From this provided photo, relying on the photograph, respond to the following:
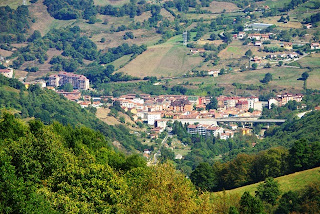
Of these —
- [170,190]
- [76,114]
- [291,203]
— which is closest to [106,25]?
[76,114]

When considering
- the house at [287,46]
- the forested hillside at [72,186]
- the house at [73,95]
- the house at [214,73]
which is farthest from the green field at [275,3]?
the forested hillside at [72,186]

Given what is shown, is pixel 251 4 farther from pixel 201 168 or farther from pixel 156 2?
pixel 201 168

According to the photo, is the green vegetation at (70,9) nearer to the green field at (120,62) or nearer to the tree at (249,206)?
the green field at (120,62)

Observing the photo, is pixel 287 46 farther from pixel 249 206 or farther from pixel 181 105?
pixel 249 206

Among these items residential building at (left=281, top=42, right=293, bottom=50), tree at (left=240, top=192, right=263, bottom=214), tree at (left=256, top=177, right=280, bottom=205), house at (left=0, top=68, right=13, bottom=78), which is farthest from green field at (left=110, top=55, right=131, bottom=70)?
tree at (left=240, top=192, right=263, bottom=214)

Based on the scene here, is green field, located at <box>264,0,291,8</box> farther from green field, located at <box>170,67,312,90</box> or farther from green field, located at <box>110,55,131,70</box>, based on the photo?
green field, located at <box>170,67,312,90</box>

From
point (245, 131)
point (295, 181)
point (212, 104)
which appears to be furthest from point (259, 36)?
point (295, 181)
